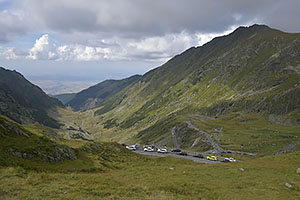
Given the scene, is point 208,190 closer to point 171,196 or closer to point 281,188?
point 171,196

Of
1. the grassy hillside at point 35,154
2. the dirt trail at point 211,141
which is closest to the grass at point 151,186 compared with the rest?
the grassy hillside at point 35,154

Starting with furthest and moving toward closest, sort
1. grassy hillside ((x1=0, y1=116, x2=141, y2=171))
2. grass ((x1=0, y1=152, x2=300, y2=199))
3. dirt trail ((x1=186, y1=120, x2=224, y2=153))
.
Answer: dirt trail ((x1=186, y1=120, x2=224, y2=153)), grassy hillside ((x1=0, y1=116, x2=141, y2=171)), grass ((x1=0, y1=152, x2=300, y2=199))

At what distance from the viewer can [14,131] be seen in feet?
133

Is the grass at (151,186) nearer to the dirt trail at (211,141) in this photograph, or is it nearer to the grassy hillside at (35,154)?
the grassy hillside at (35,154)

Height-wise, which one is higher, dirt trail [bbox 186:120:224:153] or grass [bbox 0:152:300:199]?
grass [bbox 0:152:300:199]

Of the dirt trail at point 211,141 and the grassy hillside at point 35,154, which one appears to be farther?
the dirt trail at point 211,141

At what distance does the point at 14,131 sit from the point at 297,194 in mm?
50607

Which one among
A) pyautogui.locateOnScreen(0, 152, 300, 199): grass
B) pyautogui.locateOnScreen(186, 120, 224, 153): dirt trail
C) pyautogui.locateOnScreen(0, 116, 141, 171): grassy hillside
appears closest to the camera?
pyautogui.locateOnScreen(0, 152, 300, 199): grass

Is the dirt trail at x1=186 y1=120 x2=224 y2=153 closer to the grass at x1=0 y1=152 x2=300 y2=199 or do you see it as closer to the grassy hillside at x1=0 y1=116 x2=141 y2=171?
the grass at x1=0 y1=152 x2=300 y2=199

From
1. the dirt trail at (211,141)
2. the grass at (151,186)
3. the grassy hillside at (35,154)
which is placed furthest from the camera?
the dirt trail at (211,141)

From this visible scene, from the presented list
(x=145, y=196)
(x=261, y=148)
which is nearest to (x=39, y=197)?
(x=145, y=196)

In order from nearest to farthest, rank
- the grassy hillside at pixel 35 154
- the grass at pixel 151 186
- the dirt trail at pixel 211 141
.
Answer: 1. the grass at pixel 151 186
2. the grassy hillside at pixel 35 154
3. the dirt trail at pixel 211 141

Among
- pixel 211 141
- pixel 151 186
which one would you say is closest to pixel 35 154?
pixel 151 186

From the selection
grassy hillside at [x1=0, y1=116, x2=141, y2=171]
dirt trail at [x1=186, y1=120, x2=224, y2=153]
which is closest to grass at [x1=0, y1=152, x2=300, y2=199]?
grassy hillside at [x1=0, y1=116, x2=141, y2=171]
